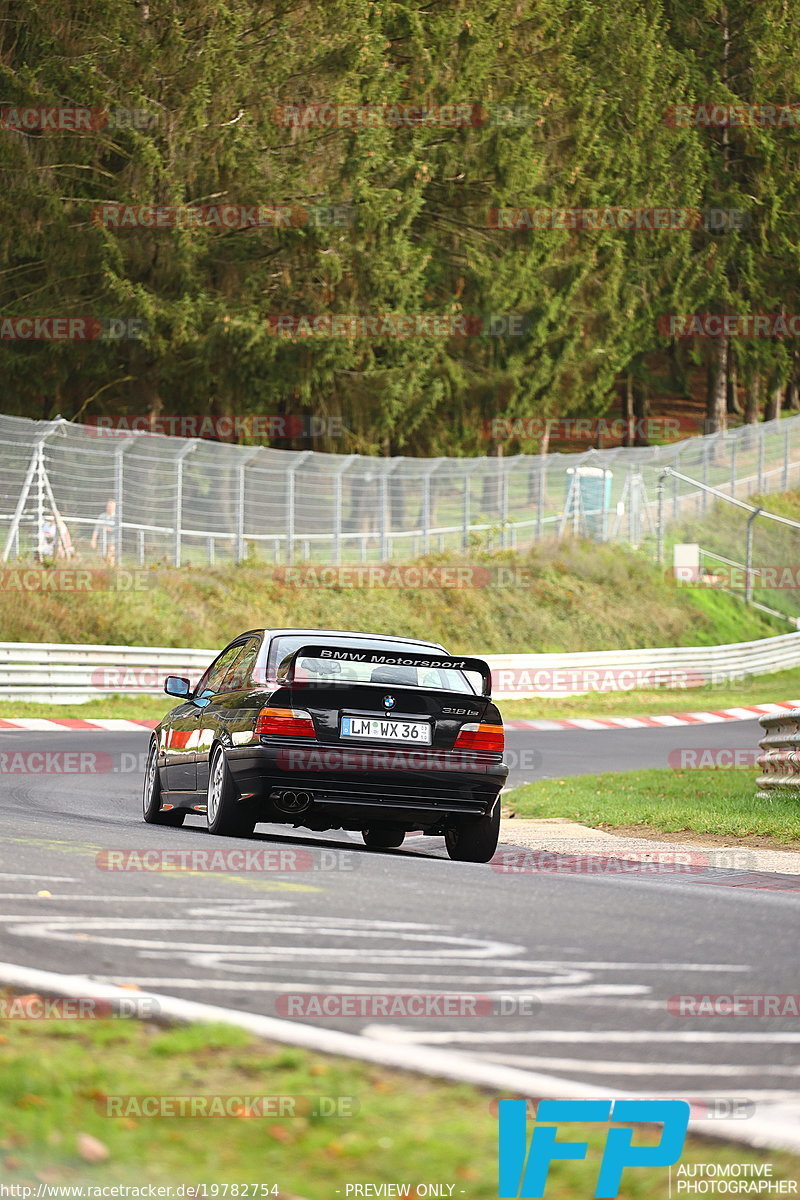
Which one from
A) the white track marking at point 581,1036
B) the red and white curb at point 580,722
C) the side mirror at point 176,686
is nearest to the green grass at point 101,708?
the red and white curb at point 580,722

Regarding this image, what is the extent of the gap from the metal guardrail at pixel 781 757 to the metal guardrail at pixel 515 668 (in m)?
13.9

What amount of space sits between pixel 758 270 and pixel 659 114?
8.95 metres

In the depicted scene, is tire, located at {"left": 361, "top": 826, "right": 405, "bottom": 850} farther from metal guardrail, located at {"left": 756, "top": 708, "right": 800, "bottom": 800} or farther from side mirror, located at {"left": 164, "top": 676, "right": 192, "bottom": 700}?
metal guardrail, located at {"left": 756, "top": 708, "right": 800, "bottom": 800}

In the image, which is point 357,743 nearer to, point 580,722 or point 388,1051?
point 388,1051

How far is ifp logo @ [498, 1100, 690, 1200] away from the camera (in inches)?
151

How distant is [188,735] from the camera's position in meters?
12.2

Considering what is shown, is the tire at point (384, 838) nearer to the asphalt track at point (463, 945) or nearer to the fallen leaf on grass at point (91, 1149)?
the asphalt track at point (463, 945)

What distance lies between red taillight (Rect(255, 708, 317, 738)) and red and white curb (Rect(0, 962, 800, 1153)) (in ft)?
15.7

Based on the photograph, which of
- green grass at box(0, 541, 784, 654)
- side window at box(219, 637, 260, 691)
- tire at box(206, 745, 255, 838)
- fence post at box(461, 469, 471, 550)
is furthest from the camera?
fence post at box(461, 469, 471, 550)

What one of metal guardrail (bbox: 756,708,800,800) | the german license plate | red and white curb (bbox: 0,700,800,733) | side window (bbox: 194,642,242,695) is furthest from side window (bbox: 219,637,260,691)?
red and white curb (bbox: 0,700,800,733)

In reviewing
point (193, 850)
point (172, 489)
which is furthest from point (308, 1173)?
point (172, 489)

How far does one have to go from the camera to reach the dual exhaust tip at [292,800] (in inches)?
419

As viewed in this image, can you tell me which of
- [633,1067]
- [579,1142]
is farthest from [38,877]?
[579,1142]

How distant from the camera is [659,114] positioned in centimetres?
5622
